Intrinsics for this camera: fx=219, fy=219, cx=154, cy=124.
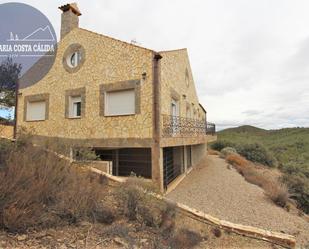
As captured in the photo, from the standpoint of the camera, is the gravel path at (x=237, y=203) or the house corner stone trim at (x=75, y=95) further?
the house corner stone trim at (x=75, y=95)

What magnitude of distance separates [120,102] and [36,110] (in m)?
6.34

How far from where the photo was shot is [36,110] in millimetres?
13445

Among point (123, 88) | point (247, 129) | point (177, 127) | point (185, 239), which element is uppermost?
point (247, 129)

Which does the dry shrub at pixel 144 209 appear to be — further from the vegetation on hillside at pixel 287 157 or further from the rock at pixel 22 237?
the vegetation on hillside at pixel 287 157

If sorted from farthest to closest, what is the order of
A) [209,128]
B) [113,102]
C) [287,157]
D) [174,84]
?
[287,157] → [209,128] → [174,84] → [113,102]

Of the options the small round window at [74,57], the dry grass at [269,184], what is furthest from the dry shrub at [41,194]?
the dry grass at [269,184]

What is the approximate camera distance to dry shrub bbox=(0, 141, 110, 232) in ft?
12.2

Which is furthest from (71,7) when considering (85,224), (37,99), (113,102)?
(85,224)

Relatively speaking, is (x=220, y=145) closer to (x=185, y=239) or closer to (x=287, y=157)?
(x=287, y=157)

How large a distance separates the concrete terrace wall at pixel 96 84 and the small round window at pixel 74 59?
49cm

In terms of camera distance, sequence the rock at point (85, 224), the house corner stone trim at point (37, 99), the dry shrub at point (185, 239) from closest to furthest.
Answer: the rock at point (85, 224), the dry shrub at point (185, 239), the house corner stone trim at point (37, 99)

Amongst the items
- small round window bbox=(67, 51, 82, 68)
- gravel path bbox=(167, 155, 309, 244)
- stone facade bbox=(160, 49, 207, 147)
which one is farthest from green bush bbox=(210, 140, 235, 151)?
small round window bbox=(67, 51, 82, 68)

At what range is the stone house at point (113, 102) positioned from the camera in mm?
9672

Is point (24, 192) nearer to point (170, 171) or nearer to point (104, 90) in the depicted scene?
point (104, 90)
